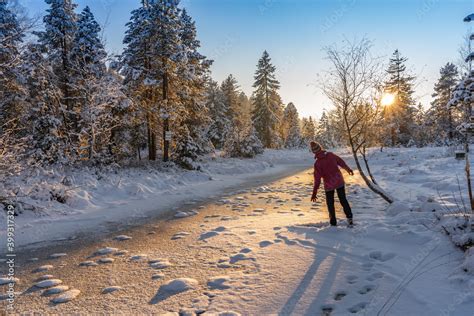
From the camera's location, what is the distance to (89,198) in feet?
32.0

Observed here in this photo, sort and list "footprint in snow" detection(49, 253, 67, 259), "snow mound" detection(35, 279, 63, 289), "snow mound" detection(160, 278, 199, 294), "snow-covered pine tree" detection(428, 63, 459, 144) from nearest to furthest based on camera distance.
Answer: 1. "snow mound" detection(160, 278, 199, 294)
2. "snow mound" detection(35, 279, 63, 289)
3. "footprint in snow" detection(49, 253, 67, 259)
4. "snow-covered pine tree" detection(428, 63, 459, 144)

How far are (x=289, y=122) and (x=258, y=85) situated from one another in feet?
63.1

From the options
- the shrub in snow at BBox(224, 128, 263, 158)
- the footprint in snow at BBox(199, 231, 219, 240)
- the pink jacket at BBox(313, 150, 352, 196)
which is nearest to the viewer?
the footprint in snow at BBox(199, 231, 219, 240)

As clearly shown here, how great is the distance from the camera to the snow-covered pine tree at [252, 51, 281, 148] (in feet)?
144

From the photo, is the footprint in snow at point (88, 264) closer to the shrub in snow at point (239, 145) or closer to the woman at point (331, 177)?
the woman at point (331, 177)

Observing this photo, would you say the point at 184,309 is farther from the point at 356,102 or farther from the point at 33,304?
the point at 356,102

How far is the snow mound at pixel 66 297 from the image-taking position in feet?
12.1

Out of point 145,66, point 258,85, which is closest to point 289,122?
point 258,85

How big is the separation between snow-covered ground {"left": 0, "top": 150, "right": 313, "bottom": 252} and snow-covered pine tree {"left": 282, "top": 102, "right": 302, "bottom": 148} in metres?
44.9

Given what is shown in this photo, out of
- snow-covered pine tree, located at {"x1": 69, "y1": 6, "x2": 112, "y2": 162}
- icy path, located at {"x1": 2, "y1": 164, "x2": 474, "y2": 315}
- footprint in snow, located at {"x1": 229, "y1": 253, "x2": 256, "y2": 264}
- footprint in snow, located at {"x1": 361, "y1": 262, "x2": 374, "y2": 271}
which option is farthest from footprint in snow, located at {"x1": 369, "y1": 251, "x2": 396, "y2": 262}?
snow-covered pine tree, located at {"x1": 69, "y1": 6, "x2": 112, "y2": 162}

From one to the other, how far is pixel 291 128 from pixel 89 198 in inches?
2107

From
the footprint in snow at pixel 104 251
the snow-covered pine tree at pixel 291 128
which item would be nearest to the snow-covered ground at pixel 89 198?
the footprint in snow at pixel 104 251

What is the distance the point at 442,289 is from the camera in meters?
3.50

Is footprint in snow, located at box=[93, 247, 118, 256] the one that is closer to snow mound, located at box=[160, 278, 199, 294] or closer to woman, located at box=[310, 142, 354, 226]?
snow mound, located at box=[160, 278, 199, 294]
